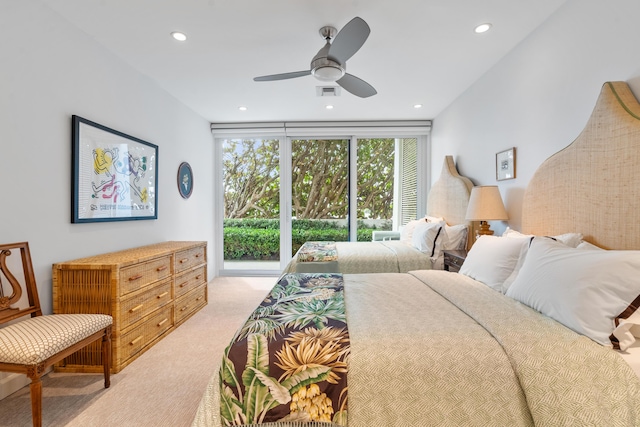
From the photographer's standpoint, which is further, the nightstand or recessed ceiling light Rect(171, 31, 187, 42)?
the nightstand

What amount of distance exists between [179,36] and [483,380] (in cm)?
296

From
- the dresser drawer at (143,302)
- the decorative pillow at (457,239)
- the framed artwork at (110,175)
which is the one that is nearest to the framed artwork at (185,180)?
the framed artwork at (110,175)

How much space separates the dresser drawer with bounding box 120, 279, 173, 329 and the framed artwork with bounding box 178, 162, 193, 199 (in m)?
1.59

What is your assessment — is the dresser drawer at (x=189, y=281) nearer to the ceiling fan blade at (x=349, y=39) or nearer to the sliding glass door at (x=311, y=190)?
the sliding glass door at (x=311, y=190)

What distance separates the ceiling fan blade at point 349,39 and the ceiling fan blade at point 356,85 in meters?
0.34

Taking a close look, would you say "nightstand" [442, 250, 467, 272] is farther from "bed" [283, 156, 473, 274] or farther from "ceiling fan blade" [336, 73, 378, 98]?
"ceiling fan blade" [336, 73, 378, 98]

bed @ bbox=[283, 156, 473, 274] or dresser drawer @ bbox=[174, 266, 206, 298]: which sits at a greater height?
bed @ bbox=[283, 156, 473, 274]

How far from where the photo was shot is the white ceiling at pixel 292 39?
2.19 metres

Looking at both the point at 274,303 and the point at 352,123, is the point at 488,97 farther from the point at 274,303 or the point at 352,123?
the point at 274,303

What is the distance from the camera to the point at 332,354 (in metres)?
1.18

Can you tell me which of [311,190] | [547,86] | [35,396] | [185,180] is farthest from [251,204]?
[547,86]

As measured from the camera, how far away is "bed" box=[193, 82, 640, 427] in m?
1.09

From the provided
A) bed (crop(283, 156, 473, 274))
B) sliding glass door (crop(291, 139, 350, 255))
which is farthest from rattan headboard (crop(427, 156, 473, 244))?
sliding glass door (crop(291, 139, 350, 255))

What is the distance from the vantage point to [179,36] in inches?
99.9
